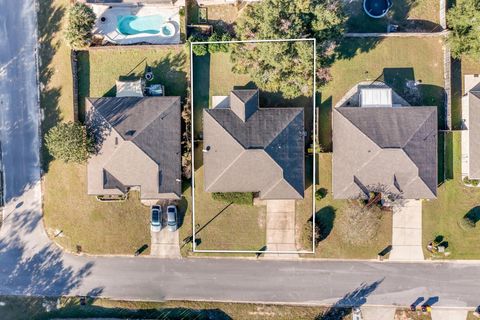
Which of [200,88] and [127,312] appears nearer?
[200,88]

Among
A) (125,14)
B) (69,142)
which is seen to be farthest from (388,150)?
(69,142)

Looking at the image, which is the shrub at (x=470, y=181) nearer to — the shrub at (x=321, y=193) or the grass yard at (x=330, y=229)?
the grass yard at (x=330, y=229)

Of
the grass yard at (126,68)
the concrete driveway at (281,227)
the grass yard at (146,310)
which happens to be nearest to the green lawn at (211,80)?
the grass yard at (126,68)

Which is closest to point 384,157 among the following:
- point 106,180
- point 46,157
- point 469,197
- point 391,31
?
point 469,197

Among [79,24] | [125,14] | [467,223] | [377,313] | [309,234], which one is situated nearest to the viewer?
[79,24]

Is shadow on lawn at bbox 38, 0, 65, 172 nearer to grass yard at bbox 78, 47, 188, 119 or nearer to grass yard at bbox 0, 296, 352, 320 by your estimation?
grass yard at bbox 78, 47, 188, 119

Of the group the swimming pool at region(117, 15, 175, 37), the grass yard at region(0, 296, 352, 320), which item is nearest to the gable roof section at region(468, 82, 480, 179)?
the grass yard at region(0, 296, 352, 320)

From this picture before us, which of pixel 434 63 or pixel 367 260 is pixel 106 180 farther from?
pixel 434 63

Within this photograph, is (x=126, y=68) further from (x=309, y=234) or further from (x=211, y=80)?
(x=309, y=234)
